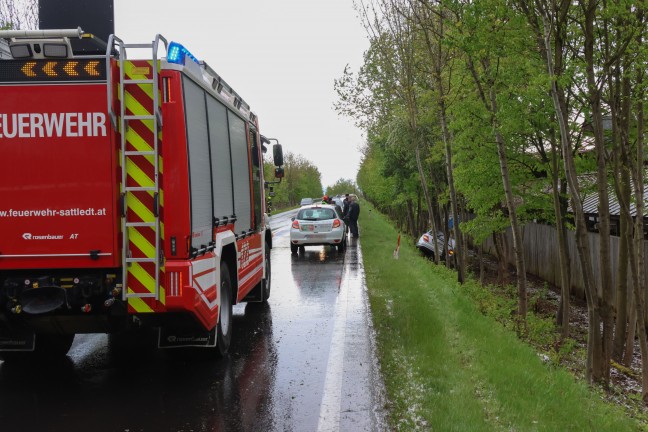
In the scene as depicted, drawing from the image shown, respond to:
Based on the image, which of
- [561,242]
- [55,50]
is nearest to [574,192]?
[561,242]

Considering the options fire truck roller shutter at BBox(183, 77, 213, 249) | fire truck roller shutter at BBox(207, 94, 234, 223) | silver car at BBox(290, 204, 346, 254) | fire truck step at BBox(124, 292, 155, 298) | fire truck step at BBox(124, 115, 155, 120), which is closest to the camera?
fire truck step at BBox(124, 115, 155, 120)

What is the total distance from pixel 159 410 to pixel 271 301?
543cm

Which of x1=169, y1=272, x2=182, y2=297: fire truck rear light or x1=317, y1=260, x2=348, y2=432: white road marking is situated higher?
x1=169, y1=272, x2=182, y2=297: fire truck rear light

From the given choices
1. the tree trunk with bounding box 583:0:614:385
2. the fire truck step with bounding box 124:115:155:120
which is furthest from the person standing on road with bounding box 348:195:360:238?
the fire truck step with bounding box 124:115:155:120

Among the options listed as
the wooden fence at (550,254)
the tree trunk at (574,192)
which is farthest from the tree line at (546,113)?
the wooden fence at (550,254)

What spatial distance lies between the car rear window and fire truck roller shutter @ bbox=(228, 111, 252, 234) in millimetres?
10779

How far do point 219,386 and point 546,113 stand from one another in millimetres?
9320

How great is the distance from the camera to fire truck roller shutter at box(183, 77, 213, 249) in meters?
5.09

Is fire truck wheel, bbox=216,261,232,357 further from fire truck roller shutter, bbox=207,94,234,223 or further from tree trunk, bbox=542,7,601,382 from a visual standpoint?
tree trunk, bbox=542,7,601,382

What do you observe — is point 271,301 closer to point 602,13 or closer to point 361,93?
point 602,13

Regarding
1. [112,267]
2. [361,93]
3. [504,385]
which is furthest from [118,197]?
[361,93]

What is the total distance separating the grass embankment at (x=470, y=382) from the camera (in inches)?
174

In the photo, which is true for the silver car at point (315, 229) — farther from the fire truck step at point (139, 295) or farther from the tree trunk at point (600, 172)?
the fire truck step at point (139, 295)

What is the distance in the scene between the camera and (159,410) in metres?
4.71
